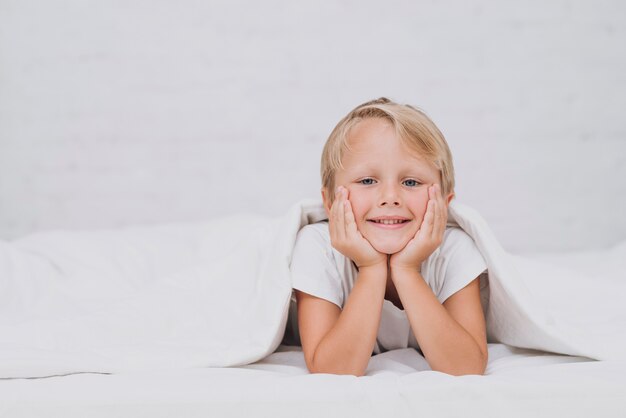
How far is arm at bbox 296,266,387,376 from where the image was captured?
104 cm

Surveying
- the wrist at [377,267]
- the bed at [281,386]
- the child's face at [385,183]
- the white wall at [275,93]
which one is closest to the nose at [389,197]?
the child's face at [385,183]

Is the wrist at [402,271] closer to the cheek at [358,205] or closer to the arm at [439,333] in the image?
the arm at [439,333]

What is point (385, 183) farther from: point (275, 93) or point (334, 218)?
point (275, 93)

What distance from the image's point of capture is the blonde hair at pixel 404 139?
1.21m

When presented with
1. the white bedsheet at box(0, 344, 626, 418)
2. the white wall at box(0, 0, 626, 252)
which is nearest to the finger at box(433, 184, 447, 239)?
the white bedsheet at box(0, 344, 626, 418)

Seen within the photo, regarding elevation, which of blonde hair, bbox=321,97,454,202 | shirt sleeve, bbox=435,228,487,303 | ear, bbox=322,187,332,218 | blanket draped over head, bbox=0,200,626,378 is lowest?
blanket draped over head, bbox=0,200,626,378

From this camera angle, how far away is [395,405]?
2.83 feet

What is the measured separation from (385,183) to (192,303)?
0.46 metres

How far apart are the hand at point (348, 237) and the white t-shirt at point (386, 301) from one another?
63 mm

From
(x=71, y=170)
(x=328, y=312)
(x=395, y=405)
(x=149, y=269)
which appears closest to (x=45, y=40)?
(x=71, y=170)

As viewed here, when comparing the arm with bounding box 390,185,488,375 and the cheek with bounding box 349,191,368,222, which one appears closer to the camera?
the arm with bounding box 390,185,488,375

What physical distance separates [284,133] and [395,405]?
1820 millimetres

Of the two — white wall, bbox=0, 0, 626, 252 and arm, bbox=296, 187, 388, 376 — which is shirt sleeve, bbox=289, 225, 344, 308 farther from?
white wall, bbox=0, 0, 626, 252

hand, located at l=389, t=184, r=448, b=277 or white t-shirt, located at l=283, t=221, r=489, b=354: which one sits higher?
hand, located at l=389, t=184, r=448, b=277
